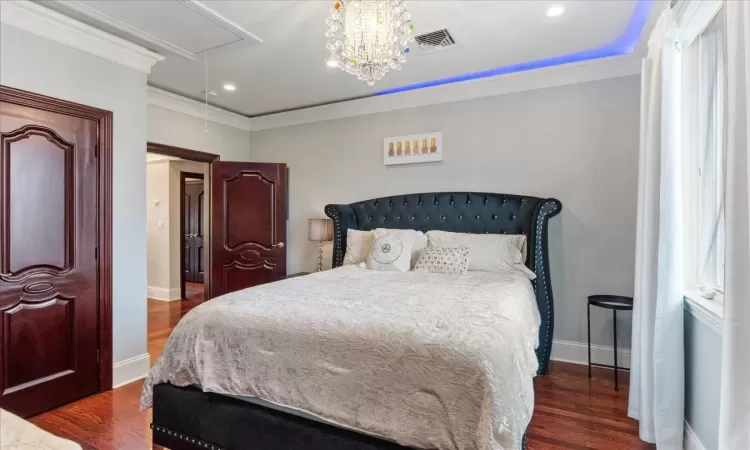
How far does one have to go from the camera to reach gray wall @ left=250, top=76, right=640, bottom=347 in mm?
3250

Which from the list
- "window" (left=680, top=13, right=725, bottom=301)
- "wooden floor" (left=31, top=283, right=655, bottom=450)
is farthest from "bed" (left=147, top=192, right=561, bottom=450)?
"window" (left=680, top=13, right=725, bottom=301)

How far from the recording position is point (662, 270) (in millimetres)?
2057

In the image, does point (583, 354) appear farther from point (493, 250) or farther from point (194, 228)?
point (194, 228)

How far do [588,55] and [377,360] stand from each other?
3.18 metres

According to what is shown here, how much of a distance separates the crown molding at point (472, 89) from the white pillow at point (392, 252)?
1489 millimetres

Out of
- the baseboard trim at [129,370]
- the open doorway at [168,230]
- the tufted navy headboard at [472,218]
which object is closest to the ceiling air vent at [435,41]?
the tufted navy headboard at [472,218]

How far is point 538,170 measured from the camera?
11.6 ft

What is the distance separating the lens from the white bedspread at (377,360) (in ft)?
4.39

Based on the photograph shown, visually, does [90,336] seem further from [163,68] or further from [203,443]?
[163,68]

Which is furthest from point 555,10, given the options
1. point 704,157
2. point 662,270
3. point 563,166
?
point 662,270

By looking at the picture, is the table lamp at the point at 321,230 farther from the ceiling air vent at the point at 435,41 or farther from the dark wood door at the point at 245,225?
the ceiling air vent at the point at 435,41

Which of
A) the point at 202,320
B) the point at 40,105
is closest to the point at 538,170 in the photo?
the point at 202,320

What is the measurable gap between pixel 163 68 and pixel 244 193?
Answer: 153cm

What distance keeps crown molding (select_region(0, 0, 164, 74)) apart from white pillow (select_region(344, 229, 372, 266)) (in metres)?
2.25
